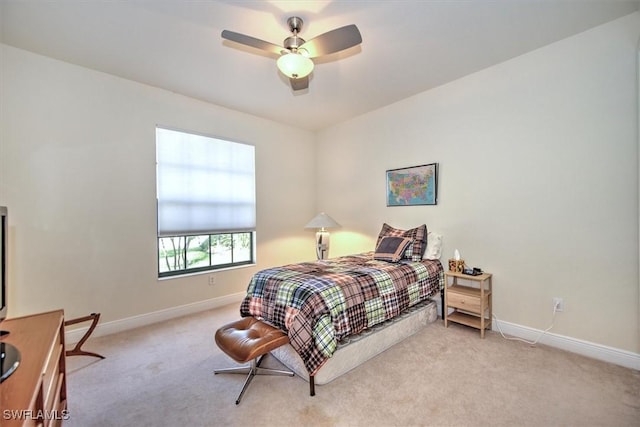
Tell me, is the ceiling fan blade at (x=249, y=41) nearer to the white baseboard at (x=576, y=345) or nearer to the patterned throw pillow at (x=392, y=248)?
the patterned throw pillow at (x=392, y=248)

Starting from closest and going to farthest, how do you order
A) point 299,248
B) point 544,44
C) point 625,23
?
point 625,23
point 544,44
point 299,248

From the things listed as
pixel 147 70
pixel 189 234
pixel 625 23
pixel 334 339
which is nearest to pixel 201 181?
pixel 189 234

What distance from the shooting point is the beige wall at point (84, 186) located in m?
2.48

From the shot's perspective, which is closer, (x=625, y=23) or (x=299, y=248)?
(x=625, y=23)

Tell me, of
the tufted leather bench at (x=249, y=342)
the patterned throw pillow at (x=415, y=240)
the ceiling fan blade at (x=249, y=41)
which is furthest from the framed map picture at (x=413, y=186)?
the tufted leather bench at (x=249, y=342)

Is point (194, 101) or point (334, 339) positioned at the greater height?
point (194, 101)

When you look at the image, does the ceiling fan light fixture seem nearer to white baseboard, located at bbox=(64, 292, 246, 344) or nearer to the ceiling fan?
the ceiling fan

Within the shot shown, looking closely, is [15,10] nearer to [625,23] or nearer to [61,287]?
[61,287]

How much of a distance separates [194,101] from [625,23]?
436cm

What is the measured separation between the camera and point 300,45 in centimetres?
202

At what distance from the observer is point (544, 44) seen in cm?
252

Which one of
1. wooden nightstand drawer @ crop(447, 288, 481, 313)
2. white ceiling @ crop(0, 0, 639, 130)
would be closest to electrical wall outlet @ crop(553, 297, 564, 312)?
wooden nightstand drawer @ crop(447, 288, 481, 313)

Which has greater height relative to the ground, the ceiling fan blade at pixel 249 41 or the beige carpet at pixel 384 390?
the ceiling fan blade at pixel 249 41

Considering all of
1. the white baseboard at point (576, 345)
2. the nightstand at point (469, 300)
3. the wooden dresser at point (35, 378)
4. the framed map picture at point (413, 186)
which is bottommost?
the white baseboard at point (576, 345)
